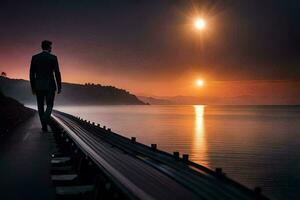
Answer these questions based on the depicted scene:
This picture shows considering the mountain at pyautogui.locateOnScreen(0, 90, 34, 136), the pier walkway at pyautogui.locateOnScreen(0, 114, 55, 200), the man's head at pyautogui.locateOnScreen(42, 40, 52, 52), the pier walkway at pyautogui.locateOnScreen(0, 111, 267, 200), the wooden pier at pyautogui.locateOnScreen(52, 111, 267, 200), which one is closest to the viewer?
the wooden pier at pyautogui.locateOnScreen(52, 111, 267, 200)

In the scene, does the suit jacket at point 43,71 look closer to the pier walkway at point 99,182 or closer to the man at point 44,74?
the man at point 44,74

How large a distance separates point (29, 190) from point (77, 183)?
819 millimetres

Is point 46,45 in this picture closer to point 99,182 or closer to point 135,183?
point 135,183

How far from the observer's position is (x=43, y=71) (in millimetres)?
14266

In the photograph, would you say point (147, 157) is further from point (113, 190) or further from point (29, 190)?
point (113, 190)

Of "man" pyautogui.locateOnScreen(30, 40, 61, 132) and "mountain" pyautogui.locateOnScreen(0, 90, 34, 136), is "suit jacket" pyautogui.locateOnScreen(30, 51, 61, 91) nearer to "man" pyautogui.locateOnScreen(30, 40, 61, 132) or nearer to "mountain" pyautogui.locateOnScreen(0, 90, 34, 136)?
"man" pyautogui.locateOnScreen(30, 40, 61, 132)

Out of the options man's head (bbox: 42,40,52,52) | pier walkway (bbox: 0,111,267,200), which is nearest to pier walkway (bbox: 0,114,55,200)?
pier walkway (bbox: 0,111,267,200)

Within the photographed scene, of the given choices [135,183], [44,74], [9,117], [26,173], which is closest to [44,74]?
[44,74]

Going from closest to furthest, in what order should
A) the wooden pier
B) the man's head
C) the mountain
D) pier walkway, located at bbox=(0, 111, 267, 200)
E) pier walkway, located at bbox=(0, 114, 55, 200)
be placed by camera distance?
the wooden pier, pier walkway, located at bbox=(0, 111, 267, 200), pier walkway, located at bbox=(0, 114, 55, 200), the man's head, the mountain

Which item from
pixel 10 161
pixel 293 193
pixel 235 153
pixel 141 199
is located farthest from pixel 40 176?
pixel 235 153

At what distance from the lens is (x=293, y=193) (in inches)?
1027

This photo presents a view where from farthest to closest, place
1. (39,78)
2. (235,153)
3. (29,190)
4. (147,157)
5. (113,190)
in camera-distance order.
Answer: (235,153) → (39,78) → (147,157) → (29,190) → (113,190)

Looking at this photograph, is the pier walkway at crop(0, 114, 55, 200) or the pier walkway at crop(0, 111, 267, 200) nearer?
the pier walkway at crop(0, 111, 267, 200)

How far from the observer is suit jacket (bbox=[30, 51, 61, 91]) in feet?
46.7
